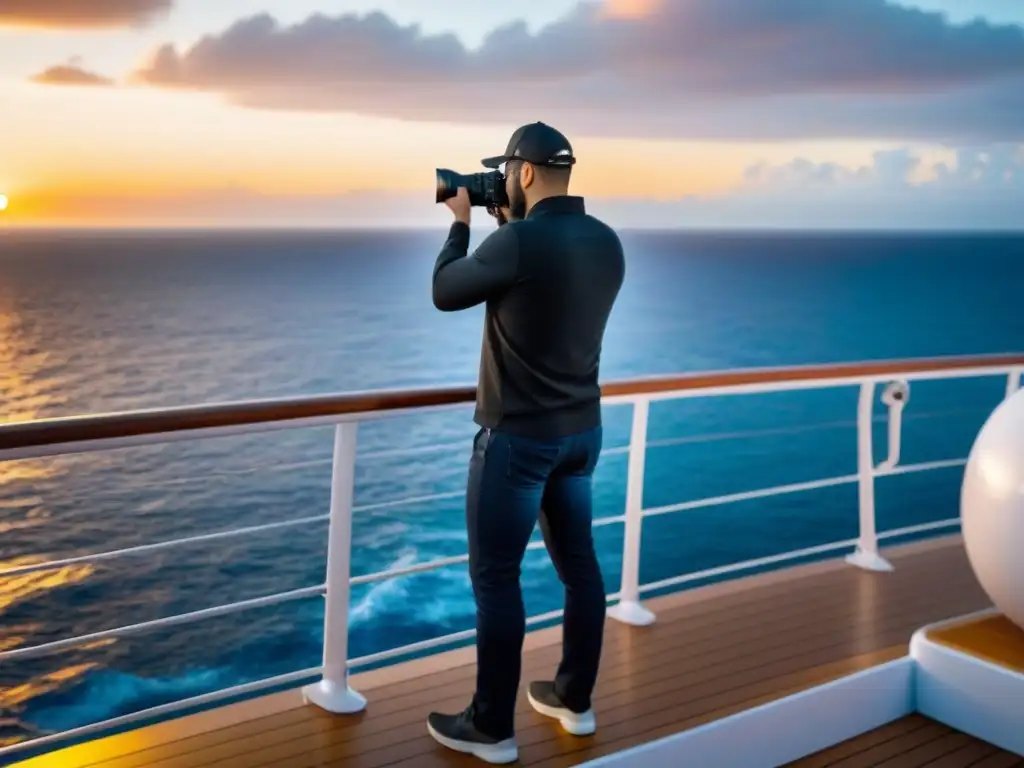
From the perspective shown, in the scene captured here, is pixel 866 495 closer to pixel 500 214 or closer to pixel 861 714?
pixel 861 714

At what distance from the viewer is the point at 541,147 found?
1.97m

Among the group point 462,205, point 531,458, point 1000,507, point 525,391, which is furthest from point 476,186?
point 1000,507

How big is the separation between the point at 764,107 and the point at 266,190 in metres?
25.3

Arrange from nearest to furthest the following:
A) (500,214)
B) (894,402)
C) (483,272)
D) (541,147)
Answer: (483,272)
(541,147)
(500,214)
(894,402)

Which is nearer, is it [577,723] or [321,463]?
[577,723]

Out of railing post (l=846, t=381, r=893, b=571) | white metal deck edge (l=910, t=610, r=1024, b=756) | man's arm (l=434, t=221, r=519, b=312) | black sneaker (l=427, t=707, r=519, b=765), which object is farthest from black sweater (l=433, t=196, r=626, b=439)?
railing post (l=846, t=381, r=893, b=571)

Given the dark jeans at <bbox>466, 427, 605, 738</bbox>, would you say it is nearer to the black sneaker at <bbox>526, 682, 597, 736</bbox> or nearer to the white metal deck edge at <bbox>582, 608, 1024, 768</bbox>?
the black sneaker at <bbox>526, 682, 597, 736</bbox>

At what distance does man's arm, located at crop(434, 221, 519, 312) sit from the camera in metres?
1.87

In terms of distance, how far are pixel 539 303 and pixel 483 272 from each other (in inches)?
4.6

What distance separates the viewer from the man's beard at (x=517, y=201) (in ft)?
6.64

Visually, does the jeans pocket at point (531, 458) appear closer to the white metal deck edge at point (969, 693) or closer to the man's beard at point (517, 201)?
the man's beard at point (517, 201)

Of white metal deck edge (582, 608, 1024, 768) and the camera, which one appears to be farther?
white metal deck edge (582, 608, 1024, 768)

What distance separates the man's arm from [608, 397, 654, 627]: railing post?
1046mm

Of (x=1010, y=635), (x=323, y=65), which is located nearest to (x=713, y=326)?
(x=323, y=65)
